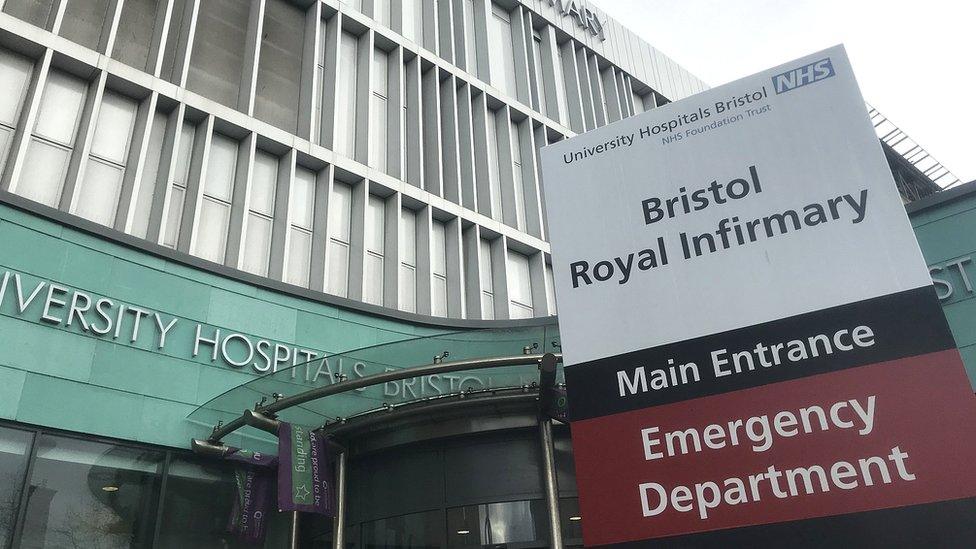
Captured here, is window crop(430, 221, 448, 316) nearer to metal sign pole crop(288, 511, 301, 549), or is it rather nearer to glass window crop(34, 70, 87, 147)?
metal sign pole crop(288, 511, 301, 549)

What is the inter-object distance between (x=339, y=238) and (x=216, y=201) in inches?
118

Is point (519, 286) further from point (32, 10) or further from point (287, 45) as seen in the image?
point (32, 10)

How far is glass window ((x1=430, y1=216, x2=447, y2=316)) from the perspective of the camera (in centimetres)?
1900

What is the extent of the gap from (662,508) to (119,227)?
44.2 ft

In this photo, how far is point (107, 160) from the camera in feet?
49.0

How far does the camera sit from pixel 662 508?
10.8ft

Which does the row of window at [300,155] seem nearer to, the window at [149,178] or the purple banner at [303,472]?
the window at [149,178]

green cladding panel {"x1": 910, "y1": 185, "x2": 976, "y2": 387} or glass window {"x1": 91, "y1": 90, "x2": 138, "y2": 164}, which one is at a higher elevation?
glass window {"x1": 91, "y1": 90, "x2": 138, "y2": 164}

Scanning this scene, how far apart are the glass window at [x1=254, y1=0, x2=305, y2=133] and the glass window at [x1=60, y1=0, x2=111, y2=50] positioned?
360 centimetres

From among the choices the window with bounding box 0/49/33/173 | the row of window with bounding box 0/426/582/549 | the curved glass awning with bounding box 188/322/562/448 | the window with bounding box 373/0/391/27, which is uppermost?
the window with bounding box 373/0/391/27

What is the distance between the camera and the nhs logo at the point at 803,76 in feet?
13.2

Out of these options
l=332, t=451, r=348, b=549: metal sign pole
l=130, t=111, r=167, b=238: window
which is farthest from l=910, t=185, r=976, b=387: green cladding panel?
l=130, t=111, r=167, b=238: window

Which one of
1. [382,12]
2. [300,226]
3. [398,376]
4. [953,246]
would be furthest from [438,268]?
[953,246]

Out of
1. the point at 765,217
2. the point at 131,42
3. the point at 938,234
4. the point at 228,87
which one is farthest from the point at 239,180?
the point at 765,217
